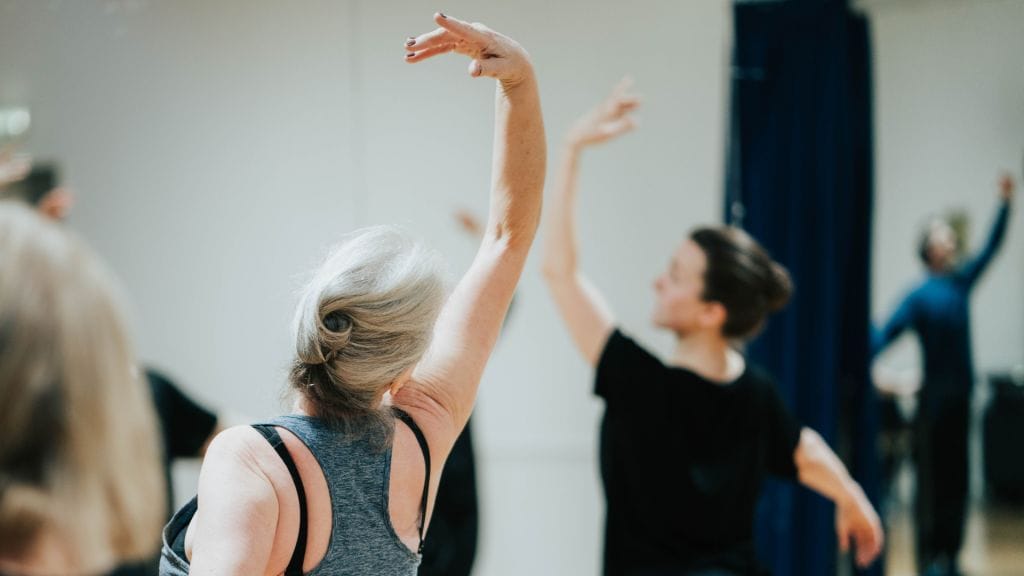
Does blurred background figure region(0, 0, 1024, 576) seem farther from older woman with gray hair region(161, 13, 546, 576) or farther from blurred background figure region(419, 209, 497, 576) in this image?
older woman with gray hair region(161, 13, 546, 576)

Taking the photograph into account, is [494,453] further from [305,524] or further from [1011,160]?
[305,524]

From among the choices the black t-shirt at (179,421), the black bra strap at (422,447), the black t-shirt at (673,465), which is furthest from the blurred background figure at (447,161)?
the black bra strap at (422,447)

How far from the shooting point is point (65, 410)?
705 millimetres

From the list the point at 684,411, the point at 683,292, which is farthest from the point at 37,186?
the point at 684,411

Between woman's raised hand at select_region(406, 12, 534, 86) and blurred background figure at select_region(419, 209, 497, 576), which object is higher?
woman's raised hand at select_region(406, 12, 534, 86)

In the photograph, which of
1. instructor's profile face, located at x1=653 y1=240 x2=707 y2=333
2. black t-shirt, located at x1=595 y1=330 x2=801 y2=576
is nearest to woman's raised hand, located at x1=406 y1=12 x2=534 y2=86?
black t-shirt, located at x1=595 y1=330 x2=801 y2=576

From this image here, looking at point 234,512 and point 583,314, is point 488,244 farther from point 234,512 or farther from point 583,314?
point 583,314

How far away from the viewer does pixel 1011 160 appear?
361 cm

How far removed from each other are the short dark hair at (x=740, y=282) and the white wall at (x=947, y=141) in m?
1.19

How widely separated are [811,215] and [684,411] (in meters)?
1.20

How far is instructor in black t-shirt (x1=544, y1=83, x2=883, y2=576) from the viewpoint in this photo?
2.29 meters

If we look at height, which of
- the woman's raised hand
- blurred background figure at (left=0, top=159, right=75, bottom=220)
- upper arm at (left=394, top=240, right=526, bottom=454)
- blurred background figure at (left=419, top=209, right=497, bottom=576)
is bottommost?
blurred background figure at (left=419, top=209, right=497, bottom=576)

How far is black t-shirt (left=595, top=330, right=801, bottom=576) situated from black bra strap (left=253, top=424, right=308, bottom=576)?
50.9 inches

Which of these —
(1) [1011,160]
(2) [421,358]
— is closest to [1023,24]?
(1) [1011,160]
